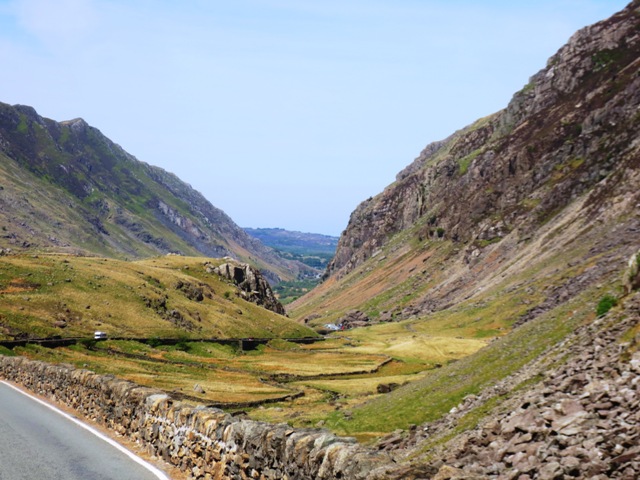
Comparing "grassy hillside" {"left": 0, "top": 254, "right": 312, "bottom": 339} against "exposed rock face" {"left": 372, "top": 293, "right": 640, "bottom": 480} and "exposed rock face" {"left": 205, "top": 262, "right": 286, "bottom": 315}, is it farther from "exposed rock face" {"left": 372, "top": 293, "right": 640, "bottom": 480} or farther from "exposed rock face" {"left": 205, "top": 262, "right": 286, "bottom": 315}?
"exposed rock face" {"left": 372, "top": 293, "right": 640, "bottom": 480}

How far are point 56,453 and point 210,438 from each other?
7.09m

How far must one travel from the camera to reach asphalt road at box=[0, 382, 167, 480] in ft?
61.3

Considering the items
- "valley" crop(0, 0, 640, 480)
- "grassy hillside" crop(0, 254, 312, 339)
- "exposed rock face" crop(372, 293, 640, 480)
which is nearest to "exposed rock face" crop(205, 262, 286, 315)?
"valley" crop(0, 0, 640, 480)

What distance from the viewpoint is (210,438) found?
1788 cm

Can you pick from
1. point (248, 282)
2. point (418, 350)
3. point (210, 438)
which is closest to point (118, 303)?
point (418, 350)

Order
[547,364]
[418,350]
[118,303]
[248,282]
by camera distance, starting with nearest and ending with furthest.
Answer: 1. [547,364]
2. [118,303]
3. [418,350]
4. [248,282]

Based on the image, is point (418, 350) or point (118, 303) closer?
point (118, 303)

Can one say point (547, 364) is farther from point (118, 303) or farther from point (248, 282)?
point (248, 282)

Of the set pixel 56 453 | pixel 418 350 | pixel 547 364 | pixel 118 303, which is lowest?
pixel 418 350

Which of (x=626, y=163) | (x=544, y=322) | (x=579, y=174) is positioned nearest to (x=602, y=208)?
(x=626, y=163)

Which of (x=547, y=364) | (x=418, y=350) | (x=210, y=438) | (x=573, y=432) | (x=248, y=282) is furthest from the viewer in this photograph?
(x=248, y=282)

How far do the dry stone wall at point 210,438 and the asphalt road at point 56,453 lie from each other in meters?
1.07

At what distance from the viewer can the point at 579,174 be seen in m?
178

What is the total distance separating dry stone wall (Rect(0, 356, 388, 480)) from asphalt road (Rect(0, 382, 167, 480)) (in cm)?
107
